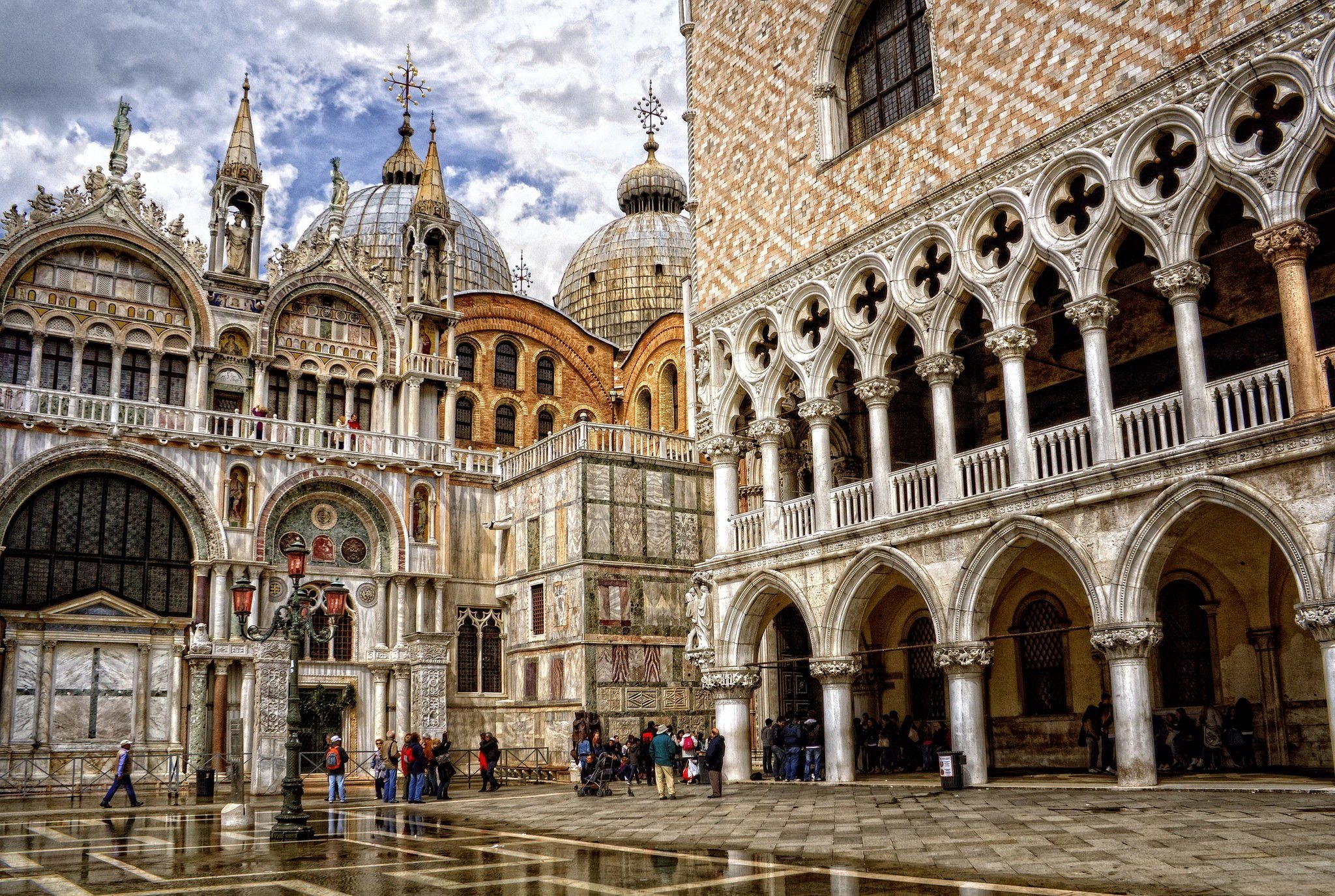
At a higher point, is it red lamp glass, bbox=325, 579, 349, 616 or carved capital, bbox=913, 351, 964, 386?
carved capital, bbox=913, 351, 964, 386

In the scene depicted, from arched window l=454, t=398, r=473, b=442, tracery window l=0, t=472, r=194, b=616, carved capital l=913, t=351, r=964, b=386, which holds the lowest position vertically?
tracery window l=0, t=472, r=194, b=616

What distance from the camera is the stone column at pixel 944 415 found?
18656mm

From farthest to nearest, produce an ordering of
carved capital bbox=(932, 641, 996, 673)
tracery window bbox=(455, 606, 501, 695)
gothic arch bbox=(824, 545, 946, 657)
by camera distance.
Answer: tracery window bbox=(455, 606, 501, 695) < gothic arch bbox=(824, 545, 946, 657) < carved capital bbox=(932, 641, 996, 673)

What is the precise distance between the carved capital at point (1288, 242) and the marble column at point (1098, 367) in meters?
2.20

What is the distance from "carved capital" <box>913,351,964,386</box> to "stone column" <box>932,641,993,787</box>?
416 centimetres

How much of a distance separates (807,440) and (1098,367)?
377 inches

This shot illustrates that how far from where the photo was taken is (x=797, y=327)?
22016mm

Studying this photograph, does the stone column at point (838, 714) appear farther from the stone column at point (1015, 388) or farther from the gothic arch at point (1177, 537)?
the gothic arch at point (1177, 537)

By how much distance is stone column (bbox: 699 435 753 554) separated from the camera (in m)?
23.1

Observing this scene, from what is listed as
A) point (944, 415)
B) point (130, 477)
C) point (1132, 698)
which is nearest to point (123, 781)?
point (130, 477)

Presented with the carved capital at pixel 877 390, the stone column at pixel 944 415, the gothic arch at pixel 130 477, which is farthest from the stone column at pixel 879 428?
the gothic arch at pixel 130 477

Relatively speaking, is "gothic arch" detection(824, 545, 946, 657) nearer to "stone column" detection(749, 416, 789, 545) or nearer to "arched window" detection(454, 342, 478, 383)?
"stone column" detection(749, 416, 789, 545)

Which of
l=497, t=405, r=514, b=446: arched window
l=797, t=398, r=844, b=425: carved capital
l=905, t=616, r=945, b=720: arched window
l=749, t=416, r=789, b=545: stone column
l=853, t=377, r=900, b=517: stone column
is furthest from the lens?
l=497, t=405, r=514, b=446: arched window

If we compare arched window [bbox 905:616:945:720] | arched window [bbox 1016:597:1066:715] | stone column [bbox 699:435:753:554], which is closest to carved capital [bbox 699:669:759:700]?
stone column [bbox 699:435:753:554]
